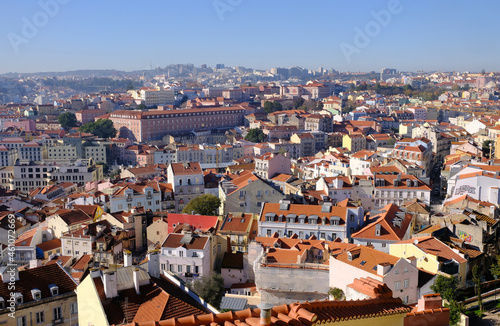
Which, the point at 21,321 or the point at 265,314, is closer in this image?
the point at 265,314

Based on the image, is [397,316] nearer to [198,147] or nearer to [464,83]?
[198,147]

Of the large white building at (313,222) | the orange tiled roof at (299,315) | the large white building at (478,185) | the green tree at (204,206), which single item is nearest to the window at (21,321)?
the orange tiled roof at (299,315)

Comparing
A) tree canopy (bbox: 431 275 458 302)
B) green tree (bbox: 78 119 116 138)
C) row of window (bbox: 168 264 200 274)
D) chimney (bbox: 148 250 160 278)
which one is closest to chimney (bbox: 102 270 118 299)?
chimney (bbox: 148 250 160 278)

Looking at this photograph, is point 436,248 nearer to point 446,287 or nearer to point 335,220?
point 446,287

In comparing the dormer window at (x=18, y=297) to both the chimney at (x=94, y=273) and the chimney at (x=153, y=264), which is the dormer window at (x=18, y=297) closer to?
the chimney at (x=94, y=273)

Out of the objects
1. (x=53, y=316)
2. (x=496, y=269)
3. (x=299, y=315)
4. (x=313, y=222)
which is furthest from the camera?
(x=313, y=222)

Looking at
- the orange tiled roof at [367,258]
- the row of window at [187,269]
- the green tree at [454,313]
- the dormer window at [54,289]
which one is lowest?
the row of window at [187,269]

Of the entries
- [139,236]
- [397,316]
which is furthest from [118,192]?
[397,316]

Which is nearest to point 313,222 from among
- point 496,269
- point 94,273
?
point 496,269
